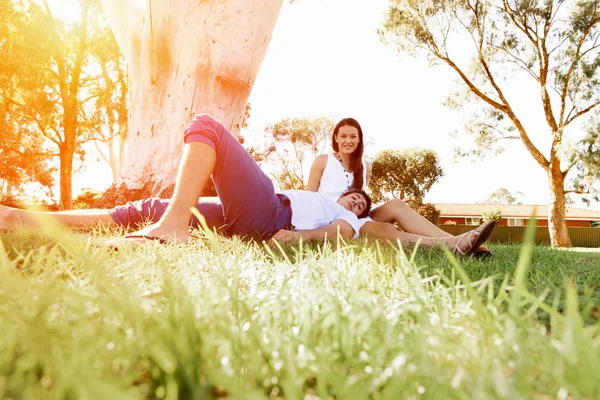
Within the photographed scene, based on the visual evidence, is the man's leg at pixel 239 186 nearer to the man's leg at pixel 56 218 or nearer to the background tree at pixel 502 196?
the man's leg at pixel 56 218

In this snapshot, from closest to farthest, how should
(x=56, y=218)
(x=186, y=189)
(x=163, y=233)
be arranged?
1. (x=163, y=233)
2. (x=186, y=189)
3. (x=56, y=218)

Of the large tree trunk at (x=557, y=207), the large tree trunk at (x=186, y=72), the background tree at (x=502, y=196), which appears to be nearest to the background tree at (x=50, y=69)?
the large tree trunk at (x=186, y=72)

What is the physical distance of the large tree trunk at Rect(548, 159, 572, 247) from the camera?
19141 millimetres

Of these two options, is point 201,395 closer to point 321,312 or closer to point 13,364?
point 13,364

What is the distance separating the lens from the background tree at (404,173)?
3475 cm

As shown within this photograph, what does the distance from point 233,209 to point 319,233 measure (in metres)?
0.68

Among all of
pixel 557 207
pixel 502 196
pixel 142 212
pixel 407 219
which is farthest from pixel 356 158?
pixel 502 196

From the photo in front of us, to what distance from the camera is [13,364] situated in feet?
2.34

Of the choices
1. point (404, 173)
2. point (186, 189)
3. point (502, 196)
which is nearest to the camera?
point (186, 189)

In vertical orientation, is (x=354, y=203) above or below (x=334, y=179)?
below

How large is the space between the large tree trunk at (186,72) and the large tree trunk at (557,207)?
16.2 metres

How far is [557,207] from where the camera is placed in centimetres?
1941

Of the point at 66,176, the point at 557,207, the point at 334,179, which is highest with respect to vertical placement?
the point at 66,176

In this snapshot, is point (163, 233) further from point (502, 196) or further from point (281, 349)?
point (502, 196)
